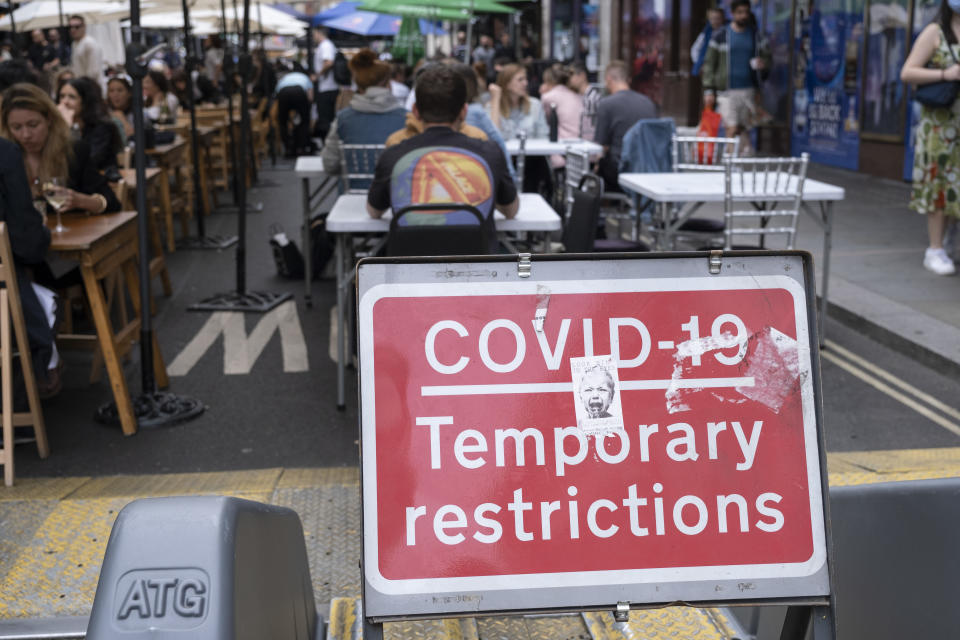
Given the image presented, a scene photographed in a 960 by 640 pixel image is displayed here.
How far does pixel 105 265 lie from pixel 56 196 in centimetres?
39

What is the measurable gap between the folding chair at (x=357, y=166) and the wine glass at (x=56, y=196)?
2.10 meters

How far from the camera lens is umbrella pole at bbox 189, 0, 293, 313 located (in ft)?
24.9

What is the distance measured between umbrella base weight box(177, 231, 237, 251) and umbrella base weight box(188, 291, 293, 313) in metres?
2.58

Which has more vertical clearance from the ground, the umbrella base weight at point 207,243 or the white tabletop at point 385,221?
the white tabletop at point 385,221

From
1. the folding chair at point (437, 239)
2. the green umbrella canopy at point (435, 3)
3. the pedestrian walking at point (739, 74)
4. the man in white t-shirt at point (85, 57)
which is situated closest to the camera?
the folding chair at point (437, 239)

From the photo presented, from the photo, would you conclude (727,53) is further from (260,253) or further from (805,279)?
(805,279)

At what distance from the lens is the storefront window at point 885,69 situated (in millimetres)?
12406

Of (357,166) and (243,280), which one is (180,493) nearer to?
(357,166)

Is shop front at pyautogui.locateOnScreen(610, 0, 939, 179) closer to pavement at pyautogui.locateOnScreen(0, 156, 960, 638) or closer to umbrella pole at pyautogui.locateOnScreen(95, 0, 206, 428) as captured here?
pavement at pyautogui.locateOnScreen(0, 156, 960, 638)

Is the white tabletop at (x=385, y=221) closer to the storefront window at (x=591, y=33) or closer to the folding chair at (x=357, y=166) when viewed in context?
the folding chair at (x=357, y=166)

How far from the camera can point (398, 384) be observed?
2.01 metres

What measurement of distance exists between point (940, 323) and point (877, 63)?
7416mm

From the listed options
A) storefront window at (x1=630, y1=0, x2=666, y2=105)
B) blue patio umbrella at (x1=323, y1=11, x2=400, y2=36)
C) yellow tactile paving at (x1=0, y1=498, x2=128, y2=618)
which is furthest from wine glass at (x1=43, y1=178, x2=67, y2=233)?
storefront window at (x1=630, y1=0, x2=666, y2=105)

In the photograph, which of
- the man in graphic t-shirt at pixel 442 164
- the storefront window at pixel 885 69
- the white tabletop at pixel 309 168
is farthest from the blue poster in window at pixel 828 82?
the man in graphic t-shirt at pixel 442 164
